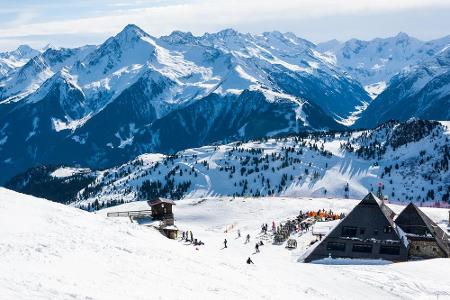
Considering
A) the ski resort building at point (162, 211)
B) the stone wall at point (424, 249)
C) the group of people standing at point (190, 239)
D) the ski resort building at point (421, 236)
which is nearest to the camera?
the stone wall at point (424, 249)

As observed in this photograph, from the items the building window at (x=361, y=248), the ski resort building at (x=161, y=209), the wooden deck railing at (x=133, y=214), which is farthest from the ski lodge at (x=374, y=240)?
the wooden deck railing at (x=133, y=214)

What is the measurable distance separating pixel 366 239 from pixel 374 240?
0.90 m

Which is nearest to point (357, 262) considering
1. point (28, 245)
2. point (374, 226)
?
point (374, 226)

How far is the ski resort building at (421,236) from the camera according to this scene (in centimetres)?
6800

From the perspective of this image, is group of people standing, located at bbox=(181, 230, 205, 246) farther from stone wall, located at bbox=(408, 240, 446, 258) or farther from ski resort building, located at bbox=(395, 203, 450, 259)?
stone wall, located at bbox=(408, 240, 446, 258)

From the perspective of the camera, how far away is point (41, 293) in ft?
102

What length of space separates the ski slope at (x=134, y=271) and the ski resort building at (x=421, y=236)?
693 centimetres

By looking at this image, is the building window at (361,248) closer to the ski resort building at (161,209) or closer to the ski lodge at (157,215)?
the ski lodge at (157,215)

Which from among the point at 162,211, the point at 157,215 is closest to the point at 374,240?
the point at 162,211

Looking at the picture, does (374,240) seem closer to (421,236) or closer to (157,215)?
(421,236)

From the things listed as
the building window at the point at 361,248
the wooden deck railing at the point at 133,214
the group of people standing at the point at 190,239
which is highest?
the wooden deck railing at the point at 133,214

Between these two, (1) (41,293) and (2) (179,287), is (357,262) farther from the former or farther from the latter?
(1) (41,293)

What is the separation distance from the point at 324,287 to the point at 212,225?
62.9 m

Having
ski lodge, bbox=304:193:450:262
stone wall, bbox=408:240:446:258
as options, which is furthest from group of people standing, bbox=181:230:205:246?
stone wall, bbox=408:240:446:258
